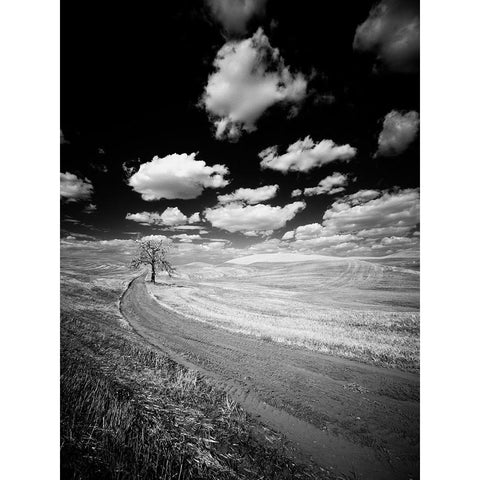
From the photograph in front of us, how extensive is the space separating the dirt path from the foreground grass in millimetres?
779

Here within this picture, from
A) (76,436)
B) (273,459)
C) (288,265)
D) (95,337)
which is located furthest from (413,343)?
(288,265)

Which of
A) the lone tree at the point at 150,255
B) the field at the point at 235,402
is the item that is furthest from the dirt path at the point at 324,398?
the lone tree at the point at 150,255

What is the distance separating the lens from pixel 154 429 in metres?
5.96

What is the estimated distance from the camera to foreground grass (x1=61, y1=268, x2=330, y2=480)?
16.7ft

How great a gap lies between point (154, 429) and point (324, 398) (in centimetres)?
541

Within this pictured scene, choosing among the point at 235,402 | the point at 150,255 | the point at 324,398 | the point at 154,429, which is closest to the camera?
the point at 154,429

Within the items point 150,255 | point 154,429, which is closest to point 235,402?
point 154,429

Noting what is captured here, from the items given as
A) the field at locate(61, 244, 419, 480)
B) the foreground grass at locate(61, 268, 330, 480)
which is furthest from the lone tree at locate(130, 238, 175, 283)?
the foreground grass at locate(61, 268, 330, 480)

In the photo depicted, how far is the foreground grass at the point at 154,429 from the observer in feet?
16.7

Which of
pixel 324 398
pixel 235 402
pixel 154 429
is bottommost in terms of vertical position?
pixel 324 398

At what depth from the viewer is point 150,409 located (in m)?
6.74

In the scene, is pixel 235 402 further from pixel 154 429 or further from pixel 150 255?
pixel 150 255

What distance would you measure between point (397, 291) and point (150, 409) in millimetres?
42383

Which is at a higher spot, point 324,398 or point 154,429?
point 154,429
